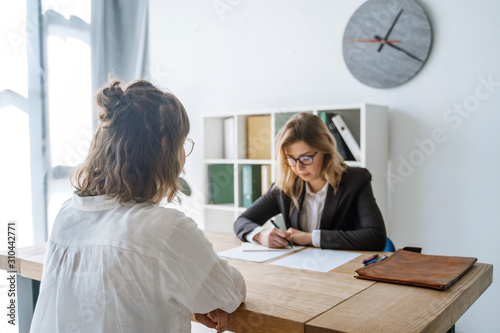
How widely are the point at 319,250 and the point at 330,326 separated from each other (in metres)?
0.82

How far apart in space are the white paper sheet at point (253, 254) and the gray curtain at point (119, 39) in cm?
215

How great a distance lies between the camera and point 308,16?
3.25 m

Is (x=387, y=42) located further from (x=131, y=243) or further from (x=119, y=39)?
(x=131, y=243)

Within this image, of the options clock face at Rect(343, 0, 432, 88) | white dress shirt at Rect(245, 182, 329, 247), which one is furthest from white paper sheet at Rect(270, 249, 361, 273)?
clock face at Rect(343, 0, 432, 88)

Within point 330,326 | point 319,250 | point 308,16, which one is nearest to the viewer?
point 330,326

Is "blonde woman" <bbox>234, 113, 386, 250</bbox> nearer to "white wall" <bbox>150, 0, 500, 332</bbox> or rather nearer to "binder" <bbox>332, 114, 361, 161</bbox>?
"binder" <bbox>332, 114, 361, 161</bbox>

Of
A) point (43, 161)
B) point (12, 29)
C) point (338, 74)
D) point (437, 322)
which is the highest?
point (12, 29)

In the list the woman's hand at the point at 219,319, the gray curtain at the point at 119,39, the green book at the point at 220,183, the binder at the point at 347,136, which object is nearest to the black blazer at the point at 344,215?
the binder at the point at 347,136

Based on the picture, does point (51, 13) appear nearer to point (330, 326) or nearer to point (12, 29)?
point (12, 29)

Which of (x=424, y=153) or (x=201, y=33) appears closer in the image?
(x=424, y=153)

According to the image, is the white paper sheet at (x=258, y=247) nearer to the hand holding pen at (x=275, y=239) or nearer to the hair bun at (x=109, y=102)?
the hand holding pen at (x=275, y=239)

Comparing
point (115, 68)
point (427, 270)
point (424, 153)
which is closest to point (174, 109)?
point (427, 270)

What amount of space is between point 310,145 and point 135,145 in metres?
1.25

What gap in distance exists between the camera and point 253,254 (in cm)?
179
